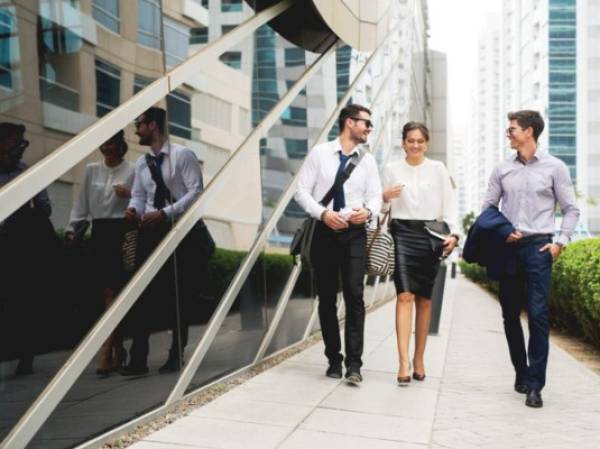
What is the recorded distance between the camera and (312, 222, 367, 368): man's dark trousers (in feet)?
17.7

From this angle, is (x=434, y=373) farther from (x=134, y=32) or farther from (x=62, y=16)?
(x=62, y=16)

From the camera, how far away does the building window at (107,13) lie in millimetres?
3373

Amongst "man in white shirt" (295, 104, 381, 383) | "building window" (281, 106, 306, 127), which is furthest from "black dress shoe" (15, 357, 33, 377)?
"building window" (281, 106, 306, 127)

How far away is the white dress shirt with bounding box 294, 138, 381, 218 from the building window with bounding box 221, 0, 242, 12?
3.82 ft

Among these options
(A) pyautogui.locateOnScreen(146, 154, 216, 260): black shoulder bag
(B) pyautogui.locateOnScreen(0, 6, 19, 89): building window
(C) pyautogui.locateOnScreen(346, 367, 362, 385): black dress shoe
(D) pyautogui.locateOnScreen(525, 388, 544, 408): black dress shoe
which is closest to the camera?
(B) pyautogui.locateOnScreen(0, 6, 19, 89): building window

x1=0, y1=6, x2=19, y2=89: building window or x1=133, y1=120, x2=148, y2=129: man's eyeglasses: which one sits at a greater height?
x1=0, y1=6, x2=19, y2=89: building window

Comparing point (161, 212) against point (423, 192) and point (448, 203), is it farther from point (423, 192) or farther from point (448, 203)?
point (448, 203)

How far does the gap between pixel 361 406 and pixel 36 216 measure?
8.39 ft

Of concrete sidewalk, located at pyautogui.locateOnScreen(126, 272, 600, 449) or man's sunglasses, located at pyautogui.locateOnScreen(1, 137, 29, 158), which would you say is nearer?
man's sunglasses, located at pyautogui.locateOnScreen(1, 137, 29, 158)

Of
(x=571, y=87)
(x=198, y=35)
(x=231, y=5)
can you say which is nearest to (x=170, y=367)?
(x=198, y=35)

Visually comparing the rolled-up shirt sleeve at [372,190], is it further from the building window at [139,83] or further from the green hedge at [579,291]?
the green hedge at [579,291]

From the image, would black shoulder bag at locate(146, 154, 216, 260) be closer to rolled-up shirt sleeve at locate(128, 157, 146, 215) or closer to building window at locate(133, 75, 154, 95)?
rolled-up shirt sleeve at locate(128, 157, 146, 215)

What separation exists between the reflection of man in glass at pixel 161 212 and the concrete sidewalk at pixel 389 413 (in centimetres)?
45

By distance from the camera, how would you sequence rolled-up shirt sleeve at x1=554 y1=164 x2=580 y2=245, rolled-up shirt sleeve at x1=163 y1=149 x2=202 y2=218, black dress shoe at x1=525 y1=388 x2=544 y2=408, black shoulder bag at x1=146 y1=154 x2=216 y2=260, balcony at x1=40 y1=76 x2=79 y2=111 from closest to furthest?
balcony at x1=40 y1=76 x2=79 y2=111 → black shoulder bag at x1=146 y1=154 x2=216 y2=260 → rolled-up shirt sleeve at x1=163 y1=149 x2=202 y2=218 → black dress shoe at x1=525 y1=388 x2=544 y2=408 → rolled-up shirt sleeve at x1=554 y1=164 x2=580 y2=245
